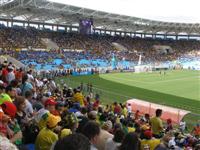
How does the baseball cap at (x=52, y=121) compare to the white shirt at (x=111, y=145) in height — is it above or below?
above

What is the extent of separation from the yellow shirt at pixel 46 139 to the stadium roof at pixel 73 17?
145 ft

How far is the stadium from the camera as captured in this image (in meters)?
6.36

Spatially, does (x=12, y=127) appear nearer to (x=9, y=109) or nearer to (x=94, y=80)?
(x=9, y=109)

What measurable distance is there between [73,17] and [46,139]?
2239 inches

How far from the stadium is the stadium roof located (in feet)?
0.53

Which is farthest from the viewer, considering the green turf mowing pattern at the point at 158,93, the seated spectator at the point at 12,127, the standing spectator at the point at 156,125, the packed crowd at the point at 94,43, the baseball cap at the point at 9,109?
the packed crowd at the point at 94,43

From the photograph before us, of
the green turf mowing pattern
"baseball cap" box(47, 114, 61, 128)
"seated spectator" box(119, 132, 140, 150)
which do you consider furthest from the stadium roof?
"seated spectator" box(119, 132, 140, 150)

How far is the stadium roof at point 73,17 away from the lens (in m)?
51.0

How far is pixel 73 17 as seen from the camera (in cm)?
6188

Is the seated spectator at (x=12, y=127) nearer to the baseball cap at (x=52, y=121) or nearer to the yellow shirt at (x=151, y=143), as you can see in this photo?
the baseball cap at (x=52, y=121)

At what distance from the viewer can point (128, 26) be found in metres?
75.4

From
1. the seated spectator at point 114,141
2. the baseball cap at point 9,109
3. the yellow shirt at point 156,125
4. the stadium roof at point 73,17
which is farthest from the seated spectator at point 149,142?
the stadium roof at point 73,17

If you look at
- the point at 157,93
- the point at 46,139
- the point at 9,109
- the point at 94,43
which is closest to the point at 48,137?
the point at 46,139

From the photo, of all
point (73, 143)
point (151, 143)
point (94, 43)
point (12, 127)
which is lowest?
point (94, 43)
